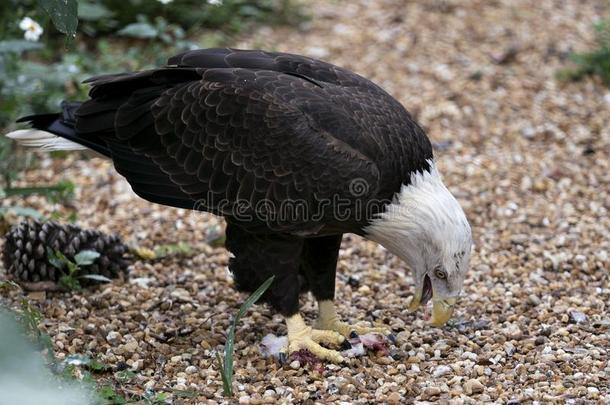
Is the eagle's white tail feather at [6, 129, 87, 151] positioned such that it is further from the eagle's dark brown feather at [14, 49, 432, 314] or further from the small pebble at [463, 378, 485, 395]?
the small pebble at [463, 378, 485, 395]

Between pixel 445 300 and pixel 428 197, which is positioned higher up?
pixel 428 197

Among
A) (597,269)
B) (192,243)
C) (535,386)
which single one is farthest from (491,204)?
(535,386)

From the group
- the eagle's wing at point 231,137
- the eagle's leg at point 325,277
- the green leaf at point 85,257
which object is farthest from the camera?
the green leaf at point 85,257

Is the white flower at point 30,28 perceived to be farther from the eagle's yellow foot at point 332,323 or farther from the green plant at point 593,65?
the green plant at point 593,65

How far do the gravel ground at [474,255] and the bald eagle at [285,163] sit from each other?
1.04 ft

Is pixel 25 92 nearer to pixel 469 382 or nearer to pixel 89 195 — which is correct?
pixel 89 195

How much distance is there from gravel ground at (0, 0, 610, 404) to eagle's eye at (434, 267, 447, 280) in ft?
1.25

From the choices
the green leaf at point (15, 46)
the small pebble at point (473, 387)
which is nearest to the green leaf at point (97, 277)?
the green leaf at point (15, 46)

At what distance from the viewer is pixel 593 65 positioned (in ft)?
24.8

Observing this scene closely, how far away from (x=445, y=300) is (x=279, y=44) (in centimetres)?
411

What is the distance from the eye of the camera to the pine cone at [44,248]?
470cm

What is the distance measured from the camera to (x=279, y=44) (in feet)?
25.5

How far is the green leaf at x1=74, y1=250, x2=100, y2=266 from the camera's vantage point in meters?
4.63

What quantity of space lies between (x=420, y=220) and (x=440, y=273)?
0.88 ft
